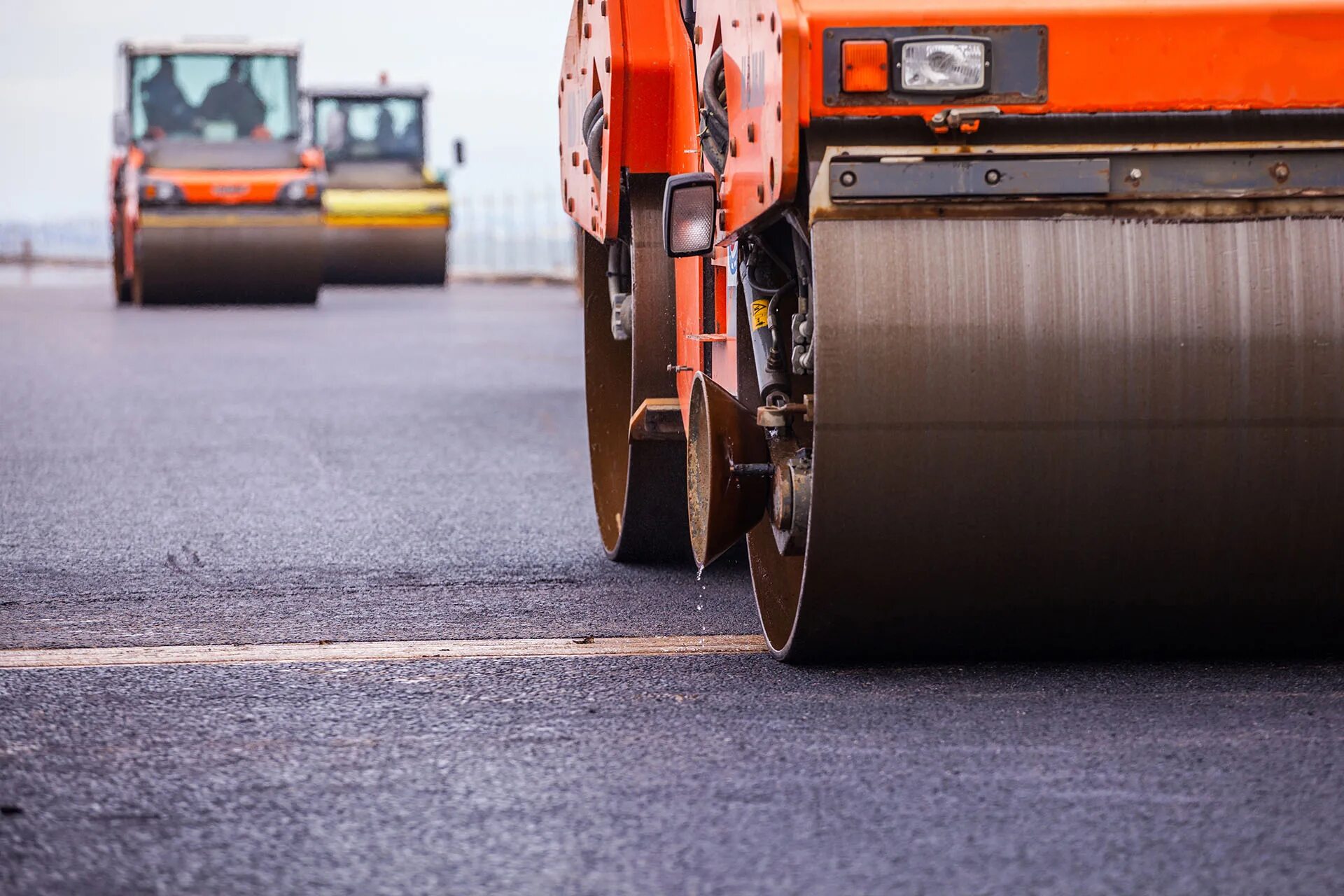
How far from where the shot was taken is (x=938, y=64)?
11.3ft

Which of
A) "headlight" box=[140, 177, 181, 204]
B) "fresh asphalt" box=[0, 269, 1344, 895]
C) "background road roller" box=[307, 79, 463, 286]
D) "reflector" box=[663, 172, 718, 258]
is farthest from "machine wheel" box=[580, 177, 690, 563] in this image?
"background road roller" box=[307, 79, 463, 286]

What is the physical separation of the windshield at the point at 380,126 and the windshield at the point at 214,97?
5751 mm

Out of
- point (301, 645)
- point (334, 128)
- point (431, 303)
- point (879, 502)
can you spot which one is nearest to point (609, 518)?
point (301, 645)

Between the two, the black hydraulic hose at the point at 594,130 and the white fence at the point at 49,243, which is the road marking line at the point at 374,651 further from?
the white fence at the point at 49,243

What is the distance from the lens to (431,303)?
862 inches

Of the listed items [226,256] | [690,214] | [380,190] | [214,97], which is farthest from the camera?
[380,190]

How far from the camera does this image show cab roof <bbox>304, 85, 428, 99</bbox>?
27062 millimetres

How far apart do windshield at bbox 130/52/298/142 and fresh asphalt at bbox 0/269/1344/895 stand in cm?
1552

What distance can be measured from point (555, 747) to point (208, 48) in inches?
747

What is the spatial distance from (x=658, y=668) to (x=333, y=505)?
8.95 feet

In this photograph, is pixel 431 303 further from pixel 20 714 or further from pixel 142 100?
pixel 20 714

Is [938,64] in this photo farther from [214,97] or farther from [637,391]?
[214,97]

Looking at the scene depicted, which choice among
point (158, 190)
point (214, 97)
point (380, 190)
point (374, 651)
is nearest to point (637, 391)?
point (374, 651)

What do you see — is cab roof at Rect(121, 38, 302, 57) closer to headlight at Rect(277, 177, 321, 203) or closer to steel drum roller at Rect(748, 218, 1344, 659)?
headlight at Rect(277, 177, 321, 203)
